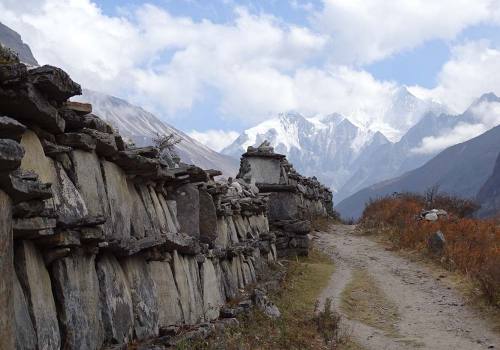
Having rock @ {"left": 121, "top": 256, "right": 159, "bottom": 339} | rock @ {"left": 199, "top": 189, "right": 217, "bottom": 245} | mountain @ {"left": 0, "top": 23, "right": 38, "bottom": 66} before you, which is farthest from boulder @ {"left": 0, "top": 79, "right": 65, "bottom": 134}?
mountain @ {"left": 0, "top": 23, "right": 38, "bottom": 66}

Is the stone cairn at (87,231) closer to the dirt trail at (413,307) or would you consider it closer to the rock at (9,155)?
the rock at (9,155)

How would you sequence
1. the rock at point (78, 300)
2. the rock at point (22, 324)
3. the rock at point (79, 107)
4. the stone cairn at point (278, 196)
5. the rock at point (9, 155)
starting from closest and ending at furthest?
the rock at point (9, 155), the rock at point (22, 324), the rock at point (78, 300), the rock at point (79, 107), the stone cairn at point (278, 196)

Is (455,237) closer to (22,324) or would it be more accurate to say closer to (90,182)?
(90,182)

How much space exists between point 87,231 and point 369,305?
10.2 metres

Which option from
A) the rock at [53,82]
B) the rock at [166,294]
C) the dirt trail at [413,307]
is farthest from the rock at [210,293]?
the rock at [53,82]

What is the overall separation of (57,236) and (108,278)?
1279mm

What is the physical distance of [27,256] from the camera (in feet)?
17.4

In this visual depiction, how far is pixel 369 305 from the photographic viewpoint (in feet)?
48.9

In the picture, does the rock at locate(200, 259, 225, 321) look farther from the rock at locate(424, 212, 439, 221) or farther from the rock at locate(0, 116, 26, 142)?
Result: the rock at locate(424, 212, 439, 221)

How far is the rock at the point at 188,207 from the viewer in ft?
34.8

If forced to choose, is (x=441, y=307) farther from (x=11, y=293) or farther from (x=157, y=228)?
(x=11, y=293)

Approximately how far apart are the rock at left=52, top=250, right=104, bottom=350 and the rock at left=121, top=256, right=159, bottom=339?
98cm

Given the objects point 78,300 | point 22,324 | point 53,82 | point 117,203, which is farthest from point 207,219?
point 22,324

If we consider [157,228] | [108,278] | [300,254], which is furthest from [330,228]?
[108,278]
